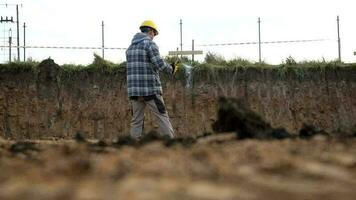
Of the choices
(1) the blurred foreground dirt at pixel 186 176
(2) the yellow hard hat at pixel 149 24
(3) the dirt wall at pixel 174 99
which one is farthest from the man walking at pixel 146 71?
(1) the blurred foreground dirt at pixel 186 176

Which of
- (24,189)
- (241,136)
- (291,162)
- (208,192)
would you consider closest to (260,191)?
(208,192)

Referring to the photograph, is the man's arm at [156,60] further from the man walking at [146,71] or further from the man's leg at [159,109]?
the man's leg at [159,109]

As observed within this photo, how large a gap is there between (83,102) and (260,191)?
1322 cm

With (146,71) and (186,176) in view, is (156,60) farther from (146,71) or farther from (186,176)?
(186,176)

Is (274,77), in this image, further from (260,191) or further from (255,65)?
(260,191)

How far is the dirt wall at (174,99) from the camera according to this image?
47.5 ft

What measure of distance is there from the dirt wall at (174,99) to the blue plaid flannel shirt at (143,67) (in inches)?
216

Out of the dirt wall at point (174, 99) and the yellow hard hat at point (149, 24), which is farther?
the dirt wall at point (174, 99)

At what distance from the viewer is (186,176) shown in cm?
201

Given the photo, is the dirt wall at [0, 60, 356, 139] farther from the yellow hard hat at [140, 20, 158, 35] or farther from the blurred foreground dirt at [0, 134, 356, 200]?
the blurred foreground dirt at [0, 134, 356, 200]

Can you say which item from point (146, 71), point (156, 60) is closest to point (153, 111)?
point (146, 71)

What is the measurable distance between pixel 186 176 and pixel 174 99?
41.2 feet

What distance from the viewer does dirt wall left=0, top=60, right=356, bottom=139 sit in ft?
47.5

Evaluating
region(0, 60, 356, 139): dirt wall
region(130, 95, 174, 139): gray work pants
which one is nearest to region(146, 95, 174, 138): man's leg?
region(130, 95, 174, 139): gray work pants
